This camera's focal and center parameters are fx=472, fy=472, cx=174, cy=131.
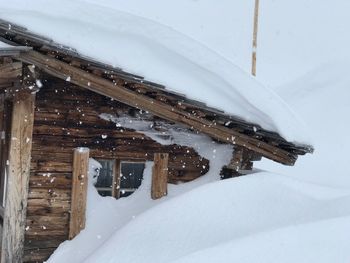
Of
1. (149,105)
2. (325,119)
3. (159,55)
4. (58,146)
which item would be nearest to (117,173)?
(58,146)

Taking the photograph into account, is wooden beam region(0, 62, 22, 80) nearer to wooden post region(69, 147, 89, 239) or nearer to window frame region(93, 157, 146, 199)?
wooden post region(69, 147, 89, 239)

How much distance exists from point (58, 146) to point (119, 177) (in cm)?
105

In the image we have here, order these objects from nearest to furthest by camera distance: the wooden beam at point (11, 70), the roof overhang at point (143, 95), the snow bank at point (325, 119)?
the roof overhang at point (143, 95) < the wooden beam at point (11, 70) < the snow bank at point (325, 119)

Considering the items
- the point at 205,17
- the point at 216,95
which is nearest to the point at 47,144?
the point at 216,95

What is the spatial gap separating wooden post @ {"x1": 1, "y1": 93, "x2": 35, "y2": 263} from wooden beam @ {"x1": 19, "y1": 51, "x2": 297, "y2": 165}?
59 centimetres

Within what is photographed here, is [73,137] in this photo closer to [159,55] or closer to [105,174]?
[105,174]

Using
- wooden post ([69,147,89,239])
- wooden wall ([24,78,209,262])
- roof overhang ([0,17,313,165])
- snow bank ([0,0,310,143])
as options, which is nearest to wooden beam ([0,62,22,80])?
roof overhang ([0,17,313,165])

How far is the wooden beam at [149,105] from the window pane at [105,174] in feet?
3.75

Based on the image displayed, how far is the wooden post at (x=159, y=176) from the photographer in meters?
7.11

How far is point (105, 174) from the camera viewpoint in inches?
282

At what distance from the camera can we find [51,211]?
6.70m

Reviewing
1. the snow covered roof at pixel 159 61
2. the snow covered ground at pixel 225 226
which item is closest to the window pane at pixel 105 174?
the snow covered ground at pixel 225 226

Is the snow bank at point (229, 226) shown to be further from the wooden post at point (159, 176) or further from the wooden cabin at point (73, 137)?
the wooden cabin at point (73, 137)

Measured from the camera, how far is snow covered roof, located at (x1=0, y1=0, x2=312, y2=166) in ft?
20.8
